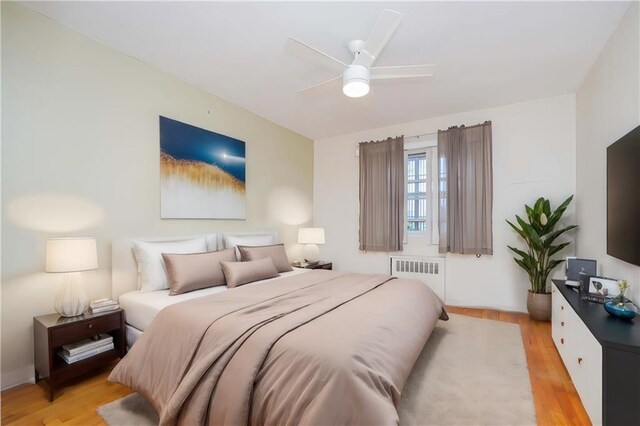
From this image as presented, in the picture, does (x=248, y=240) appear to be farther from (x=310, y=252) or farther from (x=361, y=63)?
(x=361, y=63)

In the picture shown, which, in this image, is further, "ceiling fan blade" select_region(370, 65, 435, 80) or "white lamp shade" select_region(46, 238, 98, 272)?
"ceiling fan blade" select_region(370, 65, 435, 80)

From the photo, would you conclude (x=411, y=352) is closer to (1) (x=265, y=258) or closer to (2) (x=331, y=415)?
(2) (x=331, y=415)

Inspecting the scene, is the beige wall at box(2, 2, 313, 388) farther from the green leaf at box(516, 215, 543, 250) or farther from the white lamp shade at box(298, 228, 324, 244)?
the green leaf at box(516, 215, 543, 250)

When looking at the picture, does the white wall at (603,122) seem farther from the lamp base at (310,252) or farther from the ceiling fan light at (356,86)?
the lamp base at (310,252)

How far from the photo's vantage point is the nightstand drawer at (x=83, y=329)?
6.57ft

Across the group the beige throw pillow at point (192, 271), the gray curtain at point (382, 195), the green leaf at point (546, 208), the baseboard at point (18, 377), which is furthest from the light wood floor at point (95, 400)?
the gray curtain at point (382, 195)

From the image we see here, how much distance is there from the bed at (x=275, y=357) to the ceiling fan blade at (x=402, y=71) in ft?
5.77

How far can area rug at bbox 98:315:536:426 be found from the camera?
1.78m

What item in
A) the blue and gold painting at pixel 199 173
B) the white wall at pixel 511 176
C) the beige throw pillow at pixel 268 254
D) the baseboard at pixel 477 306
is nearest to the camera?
the blue and gold painting at pixel 199 173

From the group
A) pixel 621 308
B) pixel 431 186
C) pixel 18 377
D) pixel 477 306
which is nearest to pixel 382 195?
pixel 431 186

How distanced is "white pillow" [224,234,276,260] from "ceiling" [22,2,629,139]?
5.55ft

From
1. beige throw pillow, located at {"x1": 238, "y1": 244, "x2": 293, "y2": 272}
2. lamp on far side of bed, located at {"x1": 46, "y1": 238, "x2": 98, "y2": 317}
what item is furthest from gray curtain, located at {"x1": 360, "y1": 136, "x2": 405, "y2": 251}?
lamp on far side of bed, located at {"x1": 46, "y1": 238, "x2": 98, "y2": 317}

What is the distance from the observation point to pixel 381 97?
361 cm

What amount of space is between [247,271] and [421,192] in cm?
285
